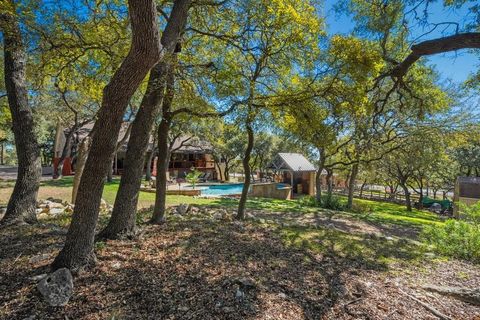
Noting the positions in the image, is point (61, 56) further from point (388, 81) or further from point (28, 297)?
point (388, 81)

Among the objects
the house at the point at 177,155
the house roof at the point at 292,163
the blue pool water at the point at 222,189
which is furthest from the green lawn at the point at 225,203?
the house at the point at 177,155

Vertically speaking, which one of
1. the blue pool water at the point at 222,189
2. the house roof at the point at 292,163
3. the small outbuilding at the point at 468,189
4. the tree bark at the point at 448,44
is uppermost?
the tree bark at the point at 448,44

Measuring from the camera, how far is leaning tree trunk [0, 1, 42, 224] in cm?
503

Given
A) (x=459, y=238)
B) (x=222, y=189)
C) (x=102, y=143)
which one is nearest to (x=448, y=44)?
(x=459, y=238)

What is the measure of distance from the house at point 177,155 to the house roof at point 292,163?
6.63m

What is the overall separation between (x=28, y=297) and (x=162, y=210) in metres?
3.06

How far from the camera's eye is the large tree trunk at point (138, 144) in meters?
4.18

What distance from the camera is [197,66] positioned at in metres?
5.06

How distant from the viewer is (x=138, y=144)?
173 inches

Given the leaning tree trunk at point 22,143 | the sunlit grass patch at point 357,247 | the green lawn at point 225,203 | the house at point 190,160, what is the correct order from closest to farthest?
the sunlit grass patch at point 357,247, the leaning tree trunk at point 22,143, the green lawn at point 225,203, the house at point 190,160

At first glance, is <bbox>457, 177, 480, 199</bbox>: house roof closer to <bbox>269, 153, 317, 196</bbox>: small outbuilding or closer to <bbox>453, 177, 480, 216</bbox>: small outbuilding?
<bbox>453, 177, 480, 216</bbox>: small outbuilding

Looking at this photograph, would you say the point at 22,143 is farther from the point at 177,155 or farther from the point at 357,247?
the point at 177,155

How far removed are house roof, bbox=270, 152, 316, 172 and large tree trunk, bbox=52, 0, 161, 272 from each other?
20290 millimetres

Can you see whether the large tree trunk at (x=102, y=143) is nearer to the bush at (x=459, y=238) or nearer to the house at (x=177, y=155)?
→ the bush at (x=459, y=238)
